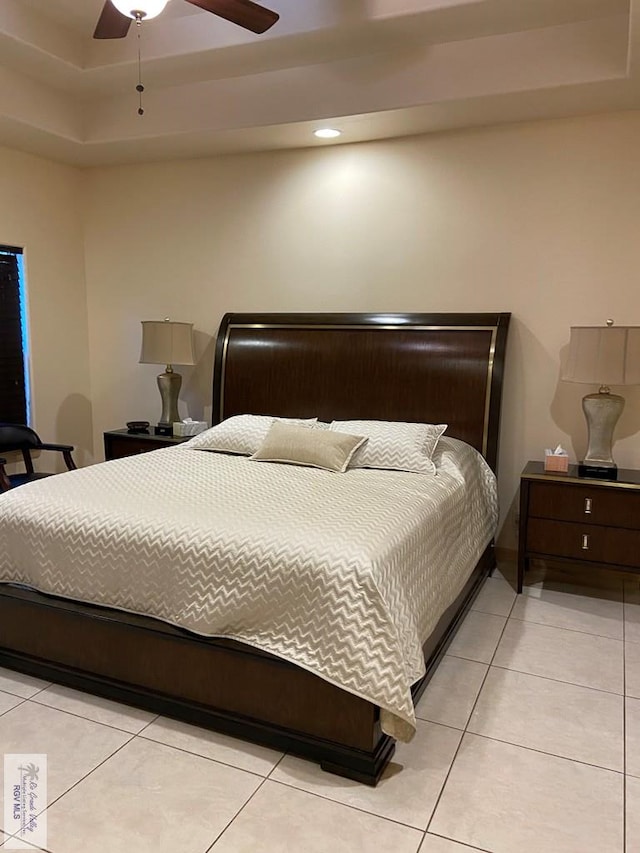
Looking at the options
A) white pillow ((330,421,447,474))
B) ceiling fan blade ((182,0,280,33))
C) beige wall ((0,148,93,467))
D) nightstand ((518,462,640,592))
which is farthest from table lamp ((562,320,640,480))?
beige wall ((0,148,93,467))

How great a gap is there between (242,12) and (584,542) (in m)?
2.82

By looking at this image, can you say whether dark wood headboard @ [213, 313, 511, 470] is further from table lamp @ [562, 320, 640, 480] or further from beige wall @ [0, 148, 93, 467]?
beige wall @ [0, 148, 93, 467]

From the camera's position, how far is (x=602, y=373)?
3.18 m

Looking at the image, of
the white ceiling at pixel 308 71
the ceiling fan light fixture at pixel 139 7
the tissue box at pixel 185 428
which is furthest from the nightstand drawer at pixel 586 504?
the ceiling fan light fixture at pixel 139 7

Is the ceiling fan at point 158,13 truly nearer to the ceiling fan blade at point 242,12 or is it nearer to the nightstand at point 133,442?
the ceiling fan blade at point 242,12

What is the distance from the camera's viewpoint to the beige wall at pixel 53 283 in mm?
4328

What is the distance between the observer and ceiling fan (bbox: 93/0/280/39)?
2230mm

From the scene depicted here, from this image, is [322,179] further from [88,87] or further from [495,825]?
[495,825]

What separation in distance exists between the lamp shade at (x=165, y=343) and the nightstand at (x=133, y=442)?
50 cm

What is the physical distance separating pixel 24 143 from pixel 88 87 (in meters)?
0.60

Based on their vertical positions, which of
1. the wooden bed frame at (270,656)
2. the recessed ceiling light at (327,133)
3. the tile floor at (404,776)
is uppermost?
the recessed ceiling light at (327,133)

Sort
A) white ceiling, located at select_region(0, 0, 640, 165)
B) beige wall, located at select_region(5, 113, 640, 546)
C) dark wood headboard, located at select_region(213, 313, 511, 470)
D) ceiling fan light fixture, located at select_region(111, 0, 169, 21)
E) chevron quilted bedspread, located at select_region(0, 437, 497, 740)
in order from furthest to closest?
dark wood headboard, located at select_region(213, 313, 511, 470)
beige wall, located at select_region(5, 113, 640, 546)
white ceiling, located at select_region(0, 0, 640, 165)
ceiling fan light fixture, located at select_region(111, 0, 169, 21)
chevron quilted bedspread, located at select_region(0, 437, 497, 740)

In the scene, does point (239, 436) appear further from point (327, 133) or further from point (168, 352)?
point (327, 133)

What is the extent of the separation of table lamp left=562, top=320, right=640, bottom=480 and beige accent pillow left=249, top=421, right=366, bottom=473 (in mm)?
1163
